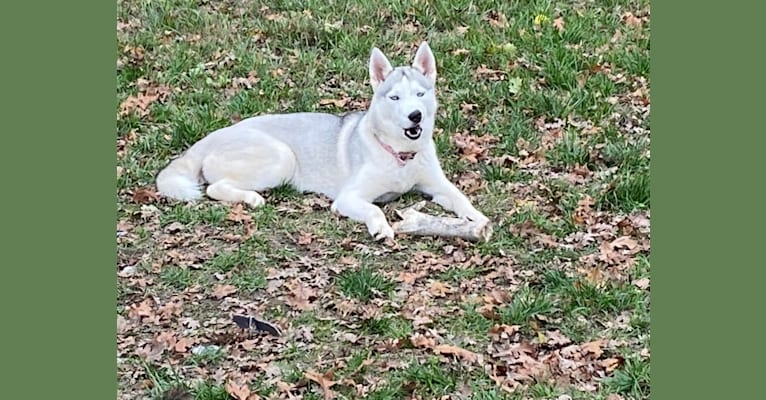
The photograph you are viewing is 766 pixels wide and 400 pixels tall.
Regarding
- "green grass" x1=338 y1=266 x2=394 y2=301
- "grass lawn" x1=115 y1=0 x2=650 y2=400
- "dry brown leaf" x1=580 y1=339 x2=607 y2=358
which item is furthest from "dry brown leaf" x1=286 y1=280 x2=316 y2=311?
"dry brown leaf" x1=580 y1=339 x2=607 y2=358

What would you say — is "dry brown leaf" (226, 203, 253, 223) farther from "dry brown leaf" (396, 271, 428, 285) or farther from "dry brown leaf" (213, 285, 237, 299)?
"dry brown leaf" (396, 271, 428, 285)

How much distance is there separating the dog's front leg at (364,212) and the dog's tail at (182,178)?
71cm

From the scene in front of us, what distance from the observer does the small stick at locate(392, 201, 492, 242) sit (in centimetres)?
506

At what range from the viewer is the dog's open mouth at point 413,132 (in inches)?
212

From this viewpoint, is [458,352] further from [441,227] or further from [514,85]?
[514,85]

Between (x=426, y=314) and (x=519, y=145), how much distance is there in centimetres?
120

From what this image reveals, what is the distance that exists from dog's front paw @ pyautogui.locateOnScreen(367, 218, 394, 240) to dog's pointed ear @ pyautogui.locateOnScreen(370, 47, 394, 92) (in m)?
0.68

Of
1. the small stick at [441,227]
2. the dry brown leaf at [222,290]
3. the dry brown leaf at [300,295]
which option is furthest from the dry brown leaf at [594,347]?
the dry brown leaf at [222,290]

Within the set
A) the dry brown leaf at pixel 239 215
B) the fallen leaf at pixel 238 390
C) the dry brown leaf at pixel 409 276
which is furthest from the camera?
the dry brown leaf at pixel 239 215

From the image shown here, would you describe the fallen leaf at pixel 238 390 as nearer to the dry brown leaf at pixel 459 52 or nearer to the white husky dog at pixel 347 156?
the white husky dog at pixel 347 156

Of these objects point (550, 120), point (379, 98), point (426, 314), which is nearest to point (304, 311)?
point (426, 314)

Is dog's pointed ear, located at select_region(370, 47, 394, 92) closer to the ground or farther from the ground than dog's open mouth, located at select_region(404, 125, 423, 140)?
farther from the ground

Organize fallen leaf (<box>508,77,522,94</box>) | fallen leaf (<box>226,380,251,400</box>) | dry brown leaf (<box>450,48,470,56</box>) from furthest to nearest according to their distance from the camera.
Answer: fallen leaf (<box>508,77,522,94</box>) → dry brown leaf (<box>450,48,470,56</box>) → fallen leaf (<box>226,380,251,400</box>)

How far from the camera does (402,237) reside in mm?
5156
